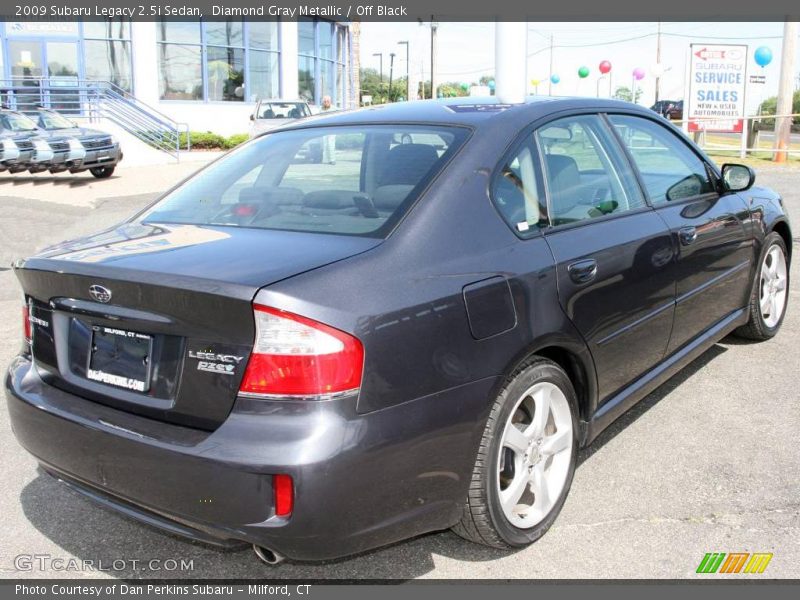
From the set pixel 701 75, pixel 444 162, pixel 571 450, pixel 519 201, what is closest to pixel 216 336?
pixel 444 162

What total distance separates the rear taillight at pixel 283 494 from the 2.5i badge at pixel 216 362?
34 cm

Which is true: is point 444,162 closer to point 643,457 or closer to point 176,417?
point 176,417

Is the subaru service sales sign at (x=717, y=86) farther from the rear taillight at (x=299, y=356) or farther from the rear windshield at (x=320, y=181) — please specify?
the rear taillight at (x=299, y=356)

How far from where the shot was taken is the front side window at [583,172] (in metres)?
3.37

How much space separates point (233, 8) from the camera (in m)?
29.0

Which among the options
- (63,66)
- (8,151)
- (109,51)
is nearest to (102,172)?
(8,151)

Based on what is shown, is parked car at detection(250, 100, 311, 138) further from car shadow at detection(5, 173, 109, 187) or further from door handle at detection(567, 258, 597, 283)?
door handle at detection(567, 258, 597, 283)

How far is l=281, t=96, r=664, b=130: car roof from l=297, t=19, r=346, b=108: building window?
98.6 ft

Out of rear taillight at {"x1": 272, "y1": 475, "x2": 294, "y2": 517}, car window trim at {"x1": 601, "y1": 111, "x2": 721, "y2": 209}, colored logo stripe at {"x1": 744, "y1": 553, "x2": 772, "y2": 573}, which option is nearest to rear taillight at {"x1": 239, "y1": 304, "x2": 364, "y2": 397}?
rear taillight at {"x1": 272, "y1": 475, "x2": 294, "y2": 517}

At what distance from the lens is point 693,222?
4.21 metres

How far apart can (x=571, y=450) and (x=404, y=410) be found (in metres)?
1.08

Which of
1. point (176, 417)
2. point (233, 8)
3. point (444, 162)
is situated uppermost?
point (233, 8)

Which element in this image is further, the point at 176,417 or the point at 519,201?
the point at 519,201

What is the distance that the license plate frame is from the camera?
8.44 feet
